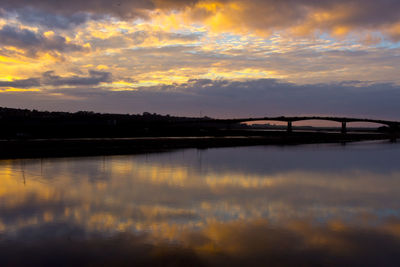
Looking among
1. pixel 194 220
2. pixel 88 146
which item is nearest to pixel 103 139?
pixel 88 146

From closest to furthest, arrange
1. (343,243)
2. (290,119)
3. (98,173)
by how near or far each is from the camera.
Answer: (343,243) < (98,173) < (290,119)

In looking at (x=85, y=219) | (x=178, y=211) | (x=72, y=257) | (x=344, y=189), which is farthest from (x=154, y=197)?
(x=344, y=189)

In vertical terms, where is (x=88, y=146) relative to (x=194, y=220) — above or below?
below

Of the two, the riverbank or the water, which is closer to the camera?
the water

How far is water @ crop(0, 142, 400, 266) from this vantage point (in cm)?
982

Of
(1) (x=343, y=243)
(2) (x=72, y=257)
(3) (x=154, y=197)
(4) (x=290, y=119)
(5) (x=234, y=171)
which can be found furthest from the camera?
(4) (x=290, y=119)

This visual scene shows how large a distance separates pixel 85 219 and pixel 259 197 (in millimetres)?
8967

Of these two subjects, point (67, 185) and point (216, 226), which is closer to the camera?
point (216, 226)

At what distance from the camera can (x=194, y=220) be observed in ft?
44.0

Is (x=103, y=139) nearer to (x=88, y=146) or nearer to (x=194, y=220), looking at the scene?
(x=88, y=146)

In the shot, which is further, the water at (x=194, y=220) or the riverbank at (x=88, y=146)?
the riverbank at (x=88, y=146)

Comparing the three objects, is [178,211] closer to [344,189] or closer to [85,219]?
[85,219]

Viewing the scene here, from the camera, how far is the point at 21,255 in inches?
378

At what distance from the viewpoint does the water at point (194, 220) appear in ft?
32.2
